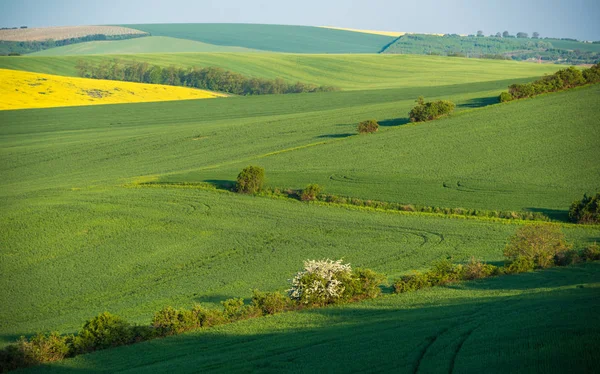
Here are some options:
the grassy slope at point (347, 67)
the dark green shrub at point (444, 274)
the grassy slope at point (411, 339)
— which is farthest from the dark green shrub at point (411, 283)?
the grassy slope at point (347, 67)

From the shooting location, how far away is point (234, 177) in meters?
57.5

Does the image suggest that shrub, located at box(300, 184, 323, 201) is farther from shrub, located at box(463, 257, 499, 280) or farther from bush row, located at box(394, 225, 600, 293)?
shrub, located at box(463, 257, 499, 280)

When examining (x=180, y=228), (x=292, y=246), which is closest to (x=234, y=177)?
(x=180, y=228)

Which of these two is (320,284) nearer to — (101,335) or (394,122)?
(101,335)

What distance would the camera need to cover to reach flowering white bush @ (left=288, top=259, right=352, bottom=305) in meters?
27.6

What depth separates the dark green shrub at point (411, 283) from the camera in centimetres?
2897

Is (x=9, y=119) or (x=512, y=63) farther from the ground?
(x=512, y=63)

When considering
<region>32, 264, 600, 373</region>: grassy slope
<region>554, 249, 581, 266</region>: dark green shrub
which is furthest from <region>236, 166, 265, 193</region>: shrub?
<region>32, 264, 600, 373</region>: grassy slope

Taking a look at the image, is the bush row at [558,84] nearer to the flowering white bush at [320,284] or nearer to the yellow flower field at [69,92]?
the yellow flower field at [69,92]

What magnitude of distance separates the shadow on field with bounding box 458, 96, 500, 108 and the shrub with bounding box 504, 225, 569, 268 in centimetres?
4949

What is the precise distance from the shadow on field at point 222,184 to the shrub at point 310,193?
22.0 ft

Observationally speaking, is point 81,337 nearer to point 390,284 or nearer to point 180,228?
point 390,284

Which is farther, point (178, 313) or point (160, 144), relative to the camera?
point (160, 144)

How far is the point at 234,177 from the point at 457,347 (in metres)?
→ 40.0
